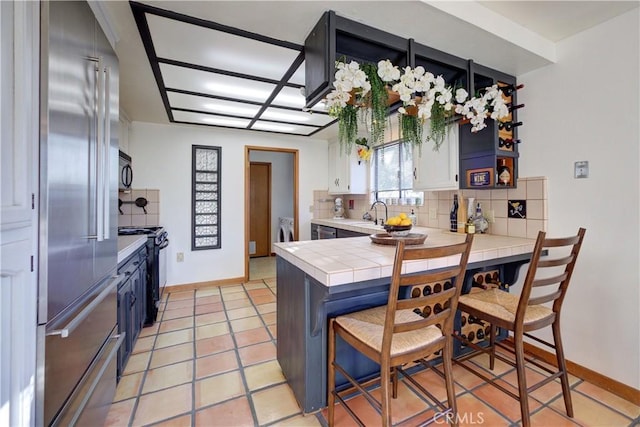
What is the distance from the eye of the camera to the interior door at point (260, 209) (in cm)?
599

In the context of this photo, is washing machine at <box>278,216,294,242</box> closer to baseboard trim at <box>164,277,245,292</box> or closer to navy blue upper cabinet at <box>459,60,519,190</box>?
baseboard trim at <box>164,277,245,292</box>

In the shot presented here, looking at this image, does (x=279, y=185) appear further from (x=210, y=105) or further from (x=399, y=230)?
(x=399, y=230)

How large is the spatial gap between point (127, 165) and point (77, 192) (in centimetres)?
221

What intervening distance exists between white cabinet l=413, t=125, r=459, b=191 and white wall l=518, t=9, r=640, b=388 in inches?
23.4

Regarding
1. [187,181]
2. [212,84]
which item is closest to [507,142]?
[212,84]

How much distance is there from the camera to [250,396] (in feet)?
5.47

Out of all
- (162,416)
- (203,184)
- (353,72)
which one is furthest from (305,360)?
(203,184)

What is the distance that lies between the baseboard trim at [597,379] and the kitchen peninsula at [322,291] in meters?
0.81

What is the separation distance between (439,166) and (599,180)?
108cm

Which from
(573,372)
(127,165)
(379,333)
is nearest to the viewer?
(379,333)

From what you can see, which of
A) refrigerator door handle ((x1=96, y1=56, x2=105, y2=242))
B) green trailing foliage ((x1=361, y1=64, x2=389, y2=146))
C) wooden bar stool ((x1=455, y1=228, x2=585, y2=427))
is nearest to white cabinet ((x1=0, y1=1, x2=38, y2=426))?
refrigerator door handle ((x1=96, y1=56, x2=105, y2=242))

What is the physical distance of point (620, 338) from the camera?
67.1 inches

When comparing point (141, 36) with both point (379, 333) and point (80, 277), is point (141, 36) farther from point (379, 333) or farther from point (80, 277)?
point (379, 333)

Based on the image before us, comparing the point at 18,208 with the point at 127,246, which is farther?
the point at 127,246
